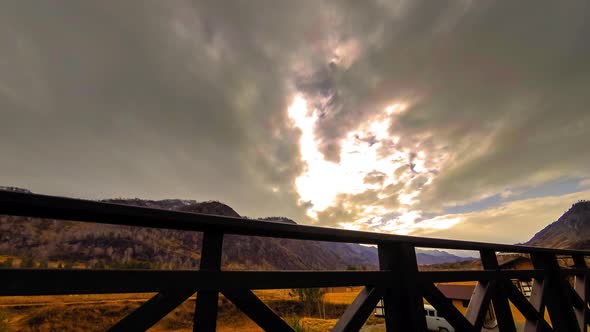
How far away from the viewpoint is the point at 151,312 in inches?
49.9

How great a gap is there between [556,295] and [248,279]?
458 cm

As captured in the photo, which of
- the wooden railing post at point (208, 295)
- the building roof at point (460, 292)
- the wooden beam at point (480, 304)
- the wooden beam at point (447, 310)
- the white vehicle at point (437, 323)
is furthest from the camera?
the building roof at point (460, 292)

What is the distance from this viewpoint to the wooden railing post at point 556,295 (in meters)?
3.52

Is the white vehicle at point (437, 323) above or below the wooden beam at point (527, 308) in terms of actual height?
below

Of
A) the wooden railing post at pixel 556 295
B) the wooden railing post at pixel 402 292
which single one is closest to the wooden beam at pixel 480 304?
the wooden railing post at pixel 402 292

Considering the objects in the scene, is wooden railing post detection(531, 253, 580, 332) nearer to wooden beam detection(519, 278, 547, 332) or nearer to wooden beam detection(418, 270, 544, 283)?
wooden beam detection(519, 278, 547, 332)

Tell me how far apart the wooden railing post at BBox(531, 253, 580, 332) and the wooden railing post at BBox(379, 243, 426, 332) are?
264 centimetres

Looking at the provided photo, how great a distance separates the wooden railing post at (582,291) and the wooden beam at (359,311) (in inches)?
166

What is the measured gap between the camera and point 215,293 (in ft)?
4.70

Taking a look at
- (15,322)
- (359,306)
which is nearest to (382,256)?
(359,306)

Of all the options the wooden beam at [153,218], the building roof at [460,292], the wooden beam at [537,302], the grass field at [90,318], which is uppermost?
the wooden beam at [153,218]

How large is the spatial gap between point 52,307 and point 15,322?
176 inches

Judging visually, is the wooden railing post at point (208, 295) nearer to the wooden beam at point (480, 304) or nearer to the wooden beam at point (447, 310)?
A: the wooden beam at point (447, 310)

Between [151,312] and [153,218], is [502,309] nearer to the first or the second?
[151,312]
